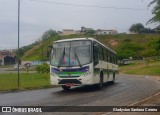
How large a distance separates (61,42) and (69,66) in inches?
67.7

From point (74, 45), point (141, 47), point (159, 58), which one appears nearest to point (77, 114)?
point (74, 45)

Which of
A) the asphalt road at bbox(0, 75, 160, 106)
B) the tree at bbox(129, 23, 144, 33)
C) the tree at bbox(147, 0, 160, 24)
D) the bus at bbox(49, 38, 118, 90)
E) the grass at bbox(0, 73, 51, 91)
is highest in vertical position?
the tree at bbox(129, 23, 144, 33)

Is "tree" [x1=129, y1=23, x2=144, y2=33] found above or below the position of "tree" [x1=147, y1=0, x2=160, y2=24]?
above

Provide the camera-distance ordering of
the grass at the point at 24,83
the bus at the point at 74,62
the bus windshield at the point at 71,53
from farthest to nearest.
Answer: the grass at the point at 24,83, the bus windshield at the point at 71,53, the bus at the point at 74,62

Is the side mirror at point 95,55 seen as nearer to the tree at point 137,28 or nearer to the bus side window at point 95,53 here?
the bus side window at point 95,53

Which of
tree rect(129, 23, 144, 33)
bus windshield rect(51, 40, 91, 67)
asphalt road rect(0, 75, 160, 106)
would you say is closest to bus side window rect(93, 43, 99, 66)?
bus windshield rect(51, 40, 91, 67)

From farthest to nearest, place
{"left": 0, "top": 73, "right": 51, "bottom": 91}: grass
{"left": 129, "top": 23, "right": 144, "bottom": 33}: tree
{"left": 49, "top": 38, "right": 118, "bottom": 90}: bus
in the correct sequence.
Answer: {"left": 129, "top": 23, "right": 144, "bottom": 33}: tree → {"left": 0, "top": 73, "right": 51, "bottom": 91}: grass → {"left": 49, "top": 38, "right": 118, "bottom": 90}: bus

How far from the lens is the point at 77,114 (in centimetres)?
1244

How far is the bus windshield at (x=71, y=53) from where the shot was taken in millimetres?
22250

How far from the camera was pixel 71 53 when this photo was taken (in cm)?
2245

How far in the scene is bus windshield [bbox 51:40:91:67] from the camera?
2225cm

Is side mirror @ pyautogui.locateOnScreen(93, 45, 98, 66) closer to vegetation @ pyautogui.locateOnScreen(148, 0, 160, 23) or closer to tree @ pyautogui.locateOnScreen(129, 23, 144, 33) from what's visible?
vegetation @ pyautogui.locateOnScreen(148, 0, 160, 23)

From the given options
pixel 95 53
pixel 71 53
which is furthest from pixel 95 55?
pixel 71 53

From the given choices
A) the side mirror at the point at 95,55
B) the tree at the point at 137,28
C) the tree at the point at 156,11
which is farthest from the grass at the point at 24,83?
the tree at the point at 137,28
